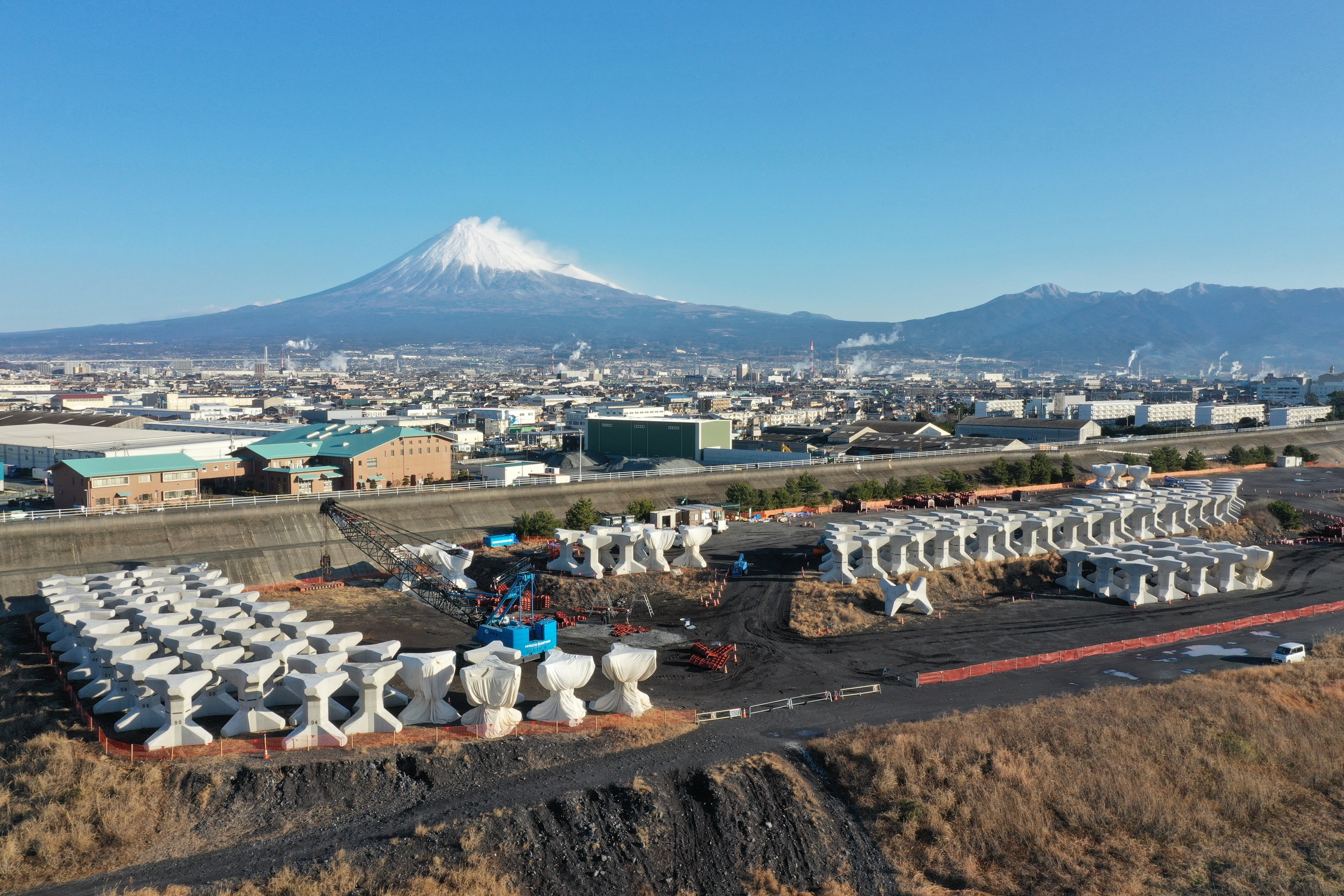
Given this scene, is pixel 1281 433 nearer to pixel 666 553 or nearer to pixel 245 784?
pixel 666 553

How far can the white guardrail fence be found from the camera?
124 ft

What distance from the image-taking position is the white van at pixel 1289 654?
83.2 ft

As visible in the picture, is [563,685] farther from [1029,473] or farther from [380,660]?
[1029,473]

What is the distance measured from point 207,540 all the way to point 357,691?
19478 millimetres

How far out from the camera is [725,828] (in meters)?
16.5

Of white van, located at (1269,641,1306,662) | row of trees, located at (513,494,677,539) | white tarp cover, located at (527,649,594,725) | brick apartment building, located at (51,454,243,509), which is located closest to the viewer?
white tarp cover, located at (527,649,594,725)

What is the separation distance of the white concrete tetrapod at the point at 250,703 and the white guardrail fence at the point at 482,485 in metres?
21.7

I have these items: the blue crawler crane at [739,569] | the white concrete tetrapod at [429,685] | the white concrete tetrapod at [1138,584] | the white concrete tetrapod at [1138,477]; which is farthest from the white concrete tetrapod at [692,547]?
the white concrete tetrapod at [1138,477]

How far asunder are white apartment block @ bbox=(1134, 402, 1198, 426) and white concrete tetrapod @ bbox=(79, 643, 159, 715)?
111563 mm

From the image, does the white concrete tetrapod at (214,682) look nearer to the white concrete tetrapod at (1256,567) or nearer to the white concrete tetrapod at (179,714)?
the white concrete tetrapod at (179,714)

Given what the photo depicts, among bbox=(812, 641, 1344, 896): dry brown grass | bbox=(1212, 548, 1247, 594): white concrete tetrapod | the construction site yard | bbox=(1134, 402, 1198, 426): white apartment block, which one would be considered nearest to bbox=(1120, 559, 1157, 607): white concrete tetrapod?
bbox=(1212, 548, 1247, 594): white concrete tetrapod

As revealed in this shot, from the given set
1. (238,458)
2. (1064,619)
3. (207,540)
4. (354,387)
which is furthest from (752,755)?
(354,387)

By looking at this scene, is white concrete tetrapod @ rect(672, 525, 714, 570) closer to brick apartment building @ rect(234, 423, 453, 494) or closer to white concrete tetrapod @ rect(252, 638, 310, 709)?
white concrete tetrapod @ rect(252, 638, 310, 709)

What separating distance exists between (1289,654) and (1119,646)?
418cm
